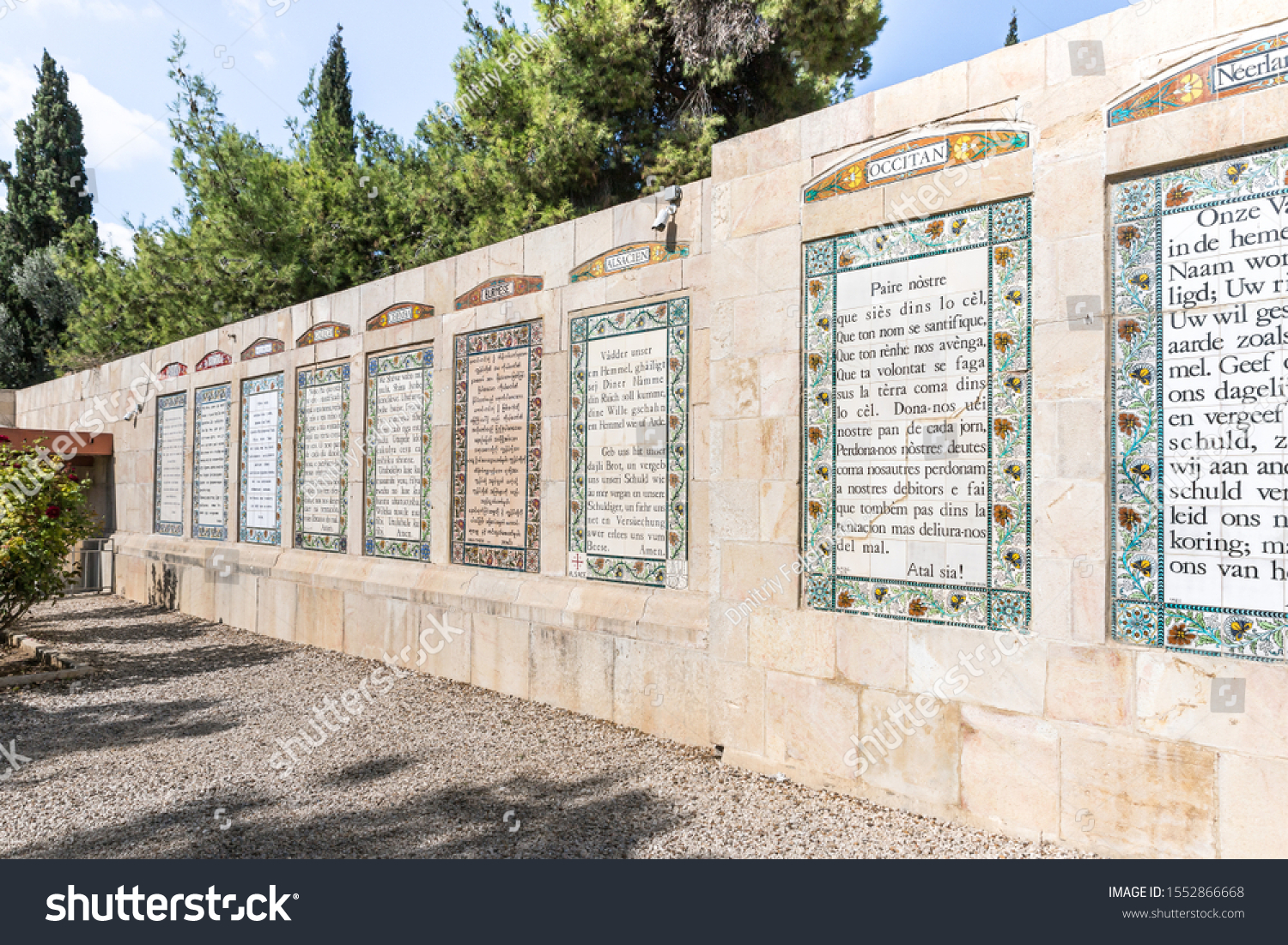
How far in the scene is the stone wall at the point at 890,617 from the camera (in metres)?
3.59

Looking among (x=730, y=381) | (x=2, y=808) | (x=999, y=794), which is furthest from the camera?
(x=730, y=381)

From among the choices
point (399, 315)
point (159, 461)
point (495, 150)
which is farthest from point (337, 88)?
point (399, 315)

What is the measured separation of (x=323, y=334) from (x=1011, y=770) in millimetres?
8029

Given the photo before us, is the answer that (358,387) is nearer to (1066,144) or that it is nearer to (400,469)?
(400,469)

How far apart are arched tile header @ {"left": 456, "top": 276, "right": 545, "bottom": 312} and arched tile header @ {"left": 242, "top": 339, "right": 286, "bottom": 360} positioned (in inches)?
137

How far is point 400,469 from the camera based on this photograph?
8.28m

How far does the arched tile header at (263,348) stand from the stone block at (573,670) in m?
5.57

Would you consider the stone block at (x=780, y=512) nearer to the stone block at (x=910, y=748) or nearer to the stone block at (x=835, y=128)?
the stone block at (x=910, y=748)

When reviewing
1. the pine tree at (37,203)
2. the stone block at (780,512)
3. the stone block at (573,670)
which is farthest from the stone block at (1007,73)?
the pine tree at (37,203)

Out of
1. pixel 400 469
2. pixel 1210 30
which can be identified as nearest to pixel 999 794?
pixel 1210 30

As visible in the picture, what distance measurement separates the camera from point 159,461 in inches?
496

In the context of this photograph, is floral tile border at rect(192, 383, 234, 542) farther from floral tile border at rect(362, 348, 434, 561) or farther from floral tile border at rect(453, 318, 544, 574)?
floral tile border at rect(453, 318, 544, 574)
